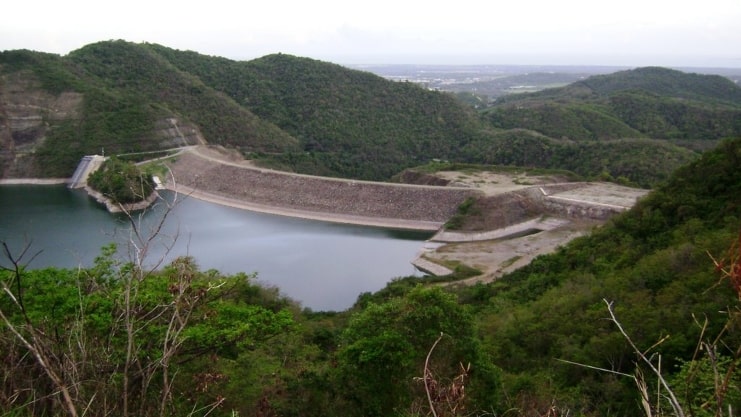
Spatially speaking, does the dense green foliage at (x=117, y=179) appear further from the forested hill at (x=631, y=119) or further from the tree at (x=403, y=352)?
the forested hill at (x=631, y=119)

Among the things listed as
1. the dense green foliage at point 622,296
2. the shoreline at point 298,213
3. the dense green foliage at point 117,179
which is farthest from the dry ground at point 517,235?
the dense green foliage at point 117,179

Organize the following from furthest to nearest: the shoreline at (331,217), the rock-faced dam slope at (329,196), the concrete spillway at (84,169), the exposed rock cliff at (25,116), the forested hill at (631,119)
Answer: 1. the forested hill at (631,119)
2. the exposed rock cliff at (25,116)
3. the concrete spillway at (84,169)
4. the rock-faced dam slope at (329,196)
5. the shoreline at (331,217)

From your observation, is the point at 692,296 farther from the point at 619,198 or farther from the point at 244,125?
the point at 244,125

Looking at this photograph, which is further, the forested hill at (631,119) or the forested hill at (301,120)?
the forested hill at (631,119)

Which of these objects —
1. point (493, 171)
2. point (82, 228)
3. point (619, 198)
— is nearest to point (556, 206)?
point (619, 198)

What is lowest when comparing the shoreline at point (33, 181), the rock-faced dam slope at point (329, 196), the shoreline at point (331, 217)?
the shoreline at point (331, 217)

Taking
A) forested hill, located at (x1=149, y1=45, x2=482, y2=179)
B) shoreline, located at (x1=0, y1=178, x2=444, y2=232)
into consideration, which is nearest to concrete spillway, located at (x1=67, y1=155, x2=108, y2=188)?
shoreline, located at (x1=0, y1=178, x2=444, y2=232)

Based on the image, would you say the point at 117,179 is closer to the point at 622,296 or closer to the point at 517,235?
the point at 517,235
